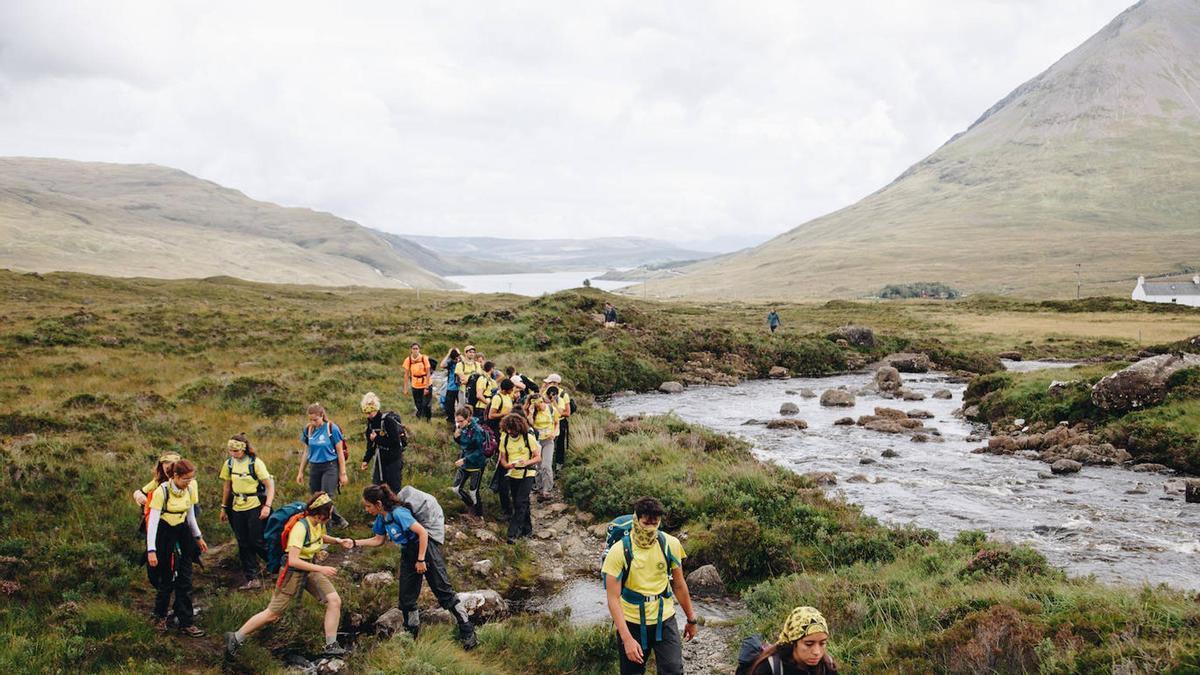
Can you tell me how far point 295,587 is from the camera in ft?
30.8

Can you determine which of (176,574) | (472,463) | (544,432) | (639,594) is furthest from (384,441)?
(639,594)

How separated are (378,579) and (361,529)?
1929 mm

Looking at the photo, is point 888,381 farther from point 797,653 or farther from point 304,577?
point 797,653

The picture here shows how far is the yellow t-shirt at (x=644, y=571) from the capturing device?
7.50 m

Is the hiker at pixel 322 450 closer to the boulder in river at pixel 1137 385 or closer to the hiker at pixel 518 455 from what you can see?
the hiker at pixel 518 455

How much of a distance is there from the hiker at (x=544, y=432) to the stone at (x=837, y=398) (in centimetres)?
1888

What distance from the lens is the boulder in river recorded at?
23.1 m

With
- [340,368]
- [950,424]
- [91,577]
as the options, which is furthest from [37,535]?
[950,424]

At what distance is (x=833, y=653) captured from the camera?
8711mm

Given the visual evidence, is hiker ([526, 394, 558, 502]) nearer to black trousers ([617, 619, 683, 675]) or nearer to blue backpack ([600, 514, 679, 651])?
blue backpack ([600, 514, 679, 651])

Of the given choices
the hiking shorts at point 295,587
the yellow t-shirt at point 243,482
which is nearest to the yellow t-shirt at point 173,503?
the yellow t-shirt at point 243,482

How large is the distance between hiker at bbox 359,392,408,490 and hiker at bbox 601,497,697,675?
7.74 meters

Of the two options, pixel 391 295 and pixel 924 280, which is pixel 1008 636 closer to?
pixel 391 295

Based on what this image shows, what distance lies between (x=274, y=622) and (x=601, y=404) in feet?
78.0
